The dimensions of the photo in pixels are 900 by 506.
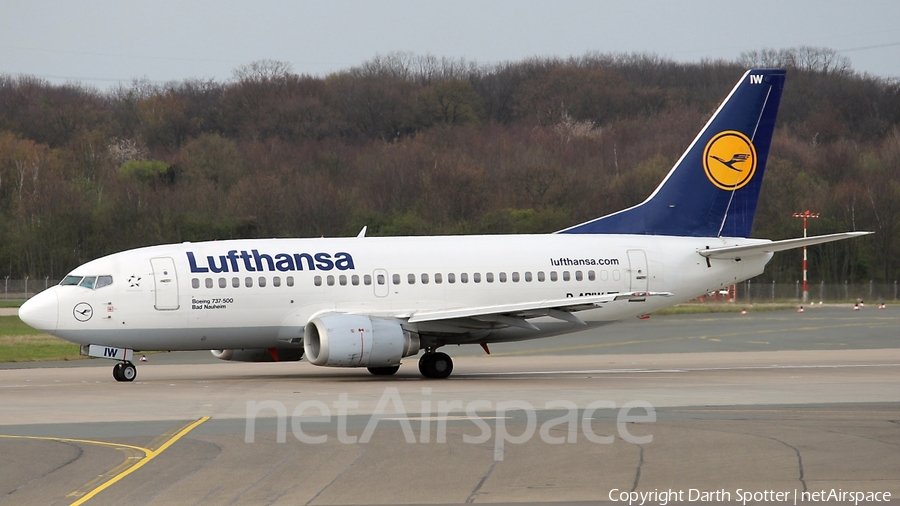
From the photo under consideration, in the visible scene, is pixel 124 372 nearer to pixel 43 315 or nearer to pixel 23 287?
pixel 43 315

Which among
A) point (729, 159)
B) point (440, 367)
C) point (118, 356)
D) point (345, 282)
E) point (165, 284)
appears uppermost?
point (729, 159)

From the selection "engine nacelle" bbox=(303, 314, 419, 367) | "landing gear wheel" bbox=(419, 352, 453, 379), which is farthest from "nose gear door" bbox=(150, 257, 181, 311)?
"landing gear wheel" bbox=(419, 352, 453, 379)

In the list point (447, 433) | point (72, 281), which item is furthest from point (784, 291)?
point (447, 433)

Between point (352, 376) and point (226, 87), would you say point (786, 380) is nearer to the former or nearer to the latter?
point (352, 376)

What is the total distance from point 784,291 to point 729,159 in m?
41.6

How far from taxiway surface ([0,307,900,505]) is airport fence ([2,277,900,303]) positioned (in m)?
37.8

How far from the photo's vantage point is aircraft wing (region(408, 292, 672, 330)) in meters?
26.9

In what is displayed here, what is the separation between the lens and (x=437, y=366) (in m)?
28.2

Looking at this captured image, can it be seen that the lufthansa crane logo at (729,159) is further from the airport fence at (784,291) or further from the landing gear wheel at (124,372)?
the airport fence at (784,291)

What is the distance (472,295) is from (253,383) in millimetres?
6073

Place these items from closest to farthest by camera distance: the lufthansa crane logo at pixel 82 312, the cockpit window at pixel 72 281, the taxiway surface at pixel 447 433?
1. the taxiway surface at pixel 447 433
2. the lufthansa crane logo at pixel 82 312
3. the cockpit window at pixel 72 281

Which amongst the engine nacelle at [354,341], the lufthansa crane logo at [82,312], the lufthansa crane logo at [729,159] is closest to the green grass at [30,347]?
the lufthansa crane logo at [82,312]

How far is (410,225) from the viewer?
7369 centimetres

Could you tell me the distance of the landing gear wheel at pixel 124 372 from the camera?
27.4 meters
